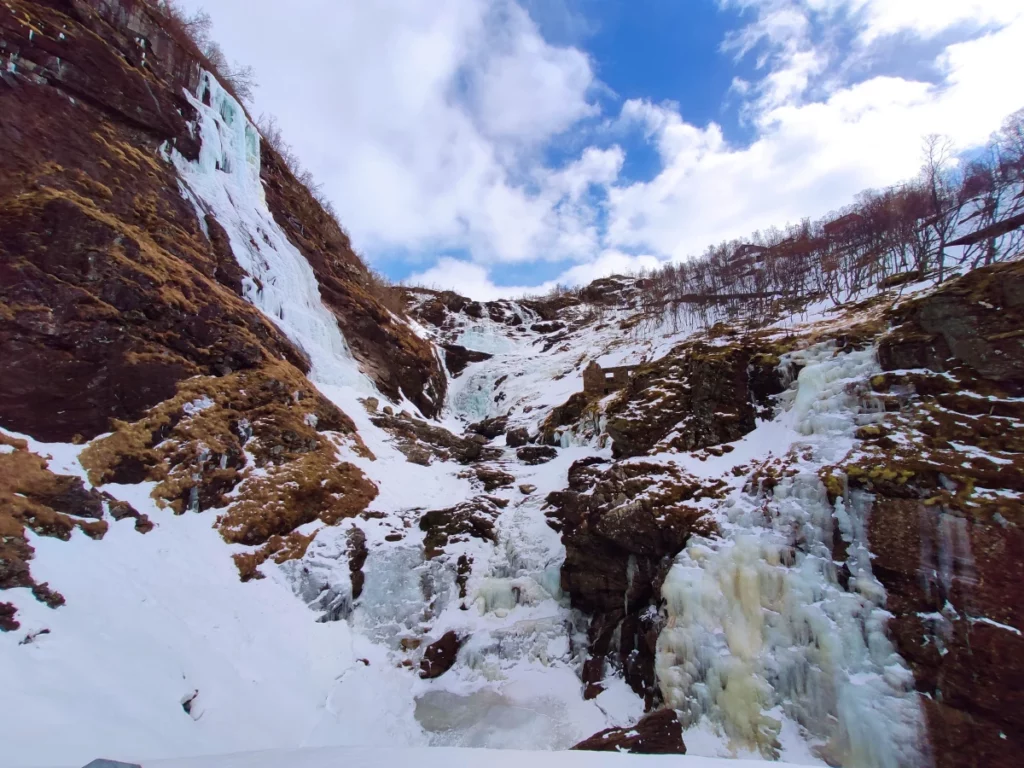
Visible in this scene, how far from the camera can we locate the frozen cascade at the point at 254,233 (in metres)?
18.3

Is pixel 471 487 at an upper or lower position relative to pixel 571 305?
lower

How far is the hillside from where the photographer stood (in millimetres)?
7016

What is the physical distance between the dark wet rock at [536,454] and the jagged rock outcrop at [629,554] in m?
6.93

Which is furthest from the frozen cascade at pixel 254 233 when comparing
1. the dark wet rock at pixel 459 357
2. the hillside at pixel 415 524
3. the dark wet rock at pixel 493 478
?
the dark wet rock at pixel 459 357

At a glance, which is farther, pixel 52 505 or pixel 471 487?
pixel 471 487

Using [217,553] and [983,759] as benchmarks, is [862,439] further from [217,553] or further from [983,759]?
[217,553]

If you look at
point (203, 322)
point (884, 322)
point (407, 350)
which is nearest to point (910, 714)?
point (884, 322)

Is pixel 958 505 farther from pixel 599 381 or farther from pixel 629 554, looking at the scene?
pixel 599 381

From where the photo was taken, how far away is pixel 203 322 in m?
13.8

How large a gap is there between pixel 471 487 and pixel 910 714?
43.6 feet

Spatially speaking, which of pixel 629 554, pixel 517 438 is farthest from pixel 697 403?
pixel 517 438

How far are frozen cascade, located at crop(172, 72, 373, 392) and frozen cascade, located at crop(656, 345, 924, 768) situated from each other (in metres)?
16.0

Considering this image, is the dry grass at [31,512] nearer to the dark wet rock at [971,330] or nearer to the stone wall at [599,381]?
the dark wet rock at [971,330]

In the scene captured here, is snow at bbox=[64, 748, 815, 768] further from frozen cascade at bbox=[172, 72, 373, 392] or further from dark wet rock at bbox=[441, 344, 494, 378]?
dark wet rock at bbox=[441, 344, 494, 378]
